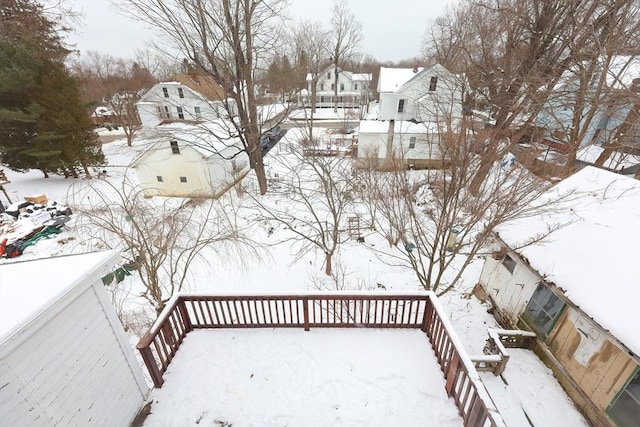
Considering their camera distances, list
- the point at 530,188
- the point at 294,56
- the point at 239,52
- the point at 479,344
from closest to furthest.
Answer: the point at 530,188 → the point at 479,344 → the point at 239,52 → the point at 294,56

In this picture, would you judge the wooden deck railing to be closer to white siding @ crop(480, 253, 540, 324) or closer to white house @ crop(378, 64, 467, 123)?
white siding @ crop(480, 253, 540, 324)

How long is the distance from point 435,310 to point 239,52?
48.3 ft

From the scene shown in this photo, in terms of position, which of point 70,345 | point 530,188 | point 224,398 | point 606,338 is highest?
point 530,188

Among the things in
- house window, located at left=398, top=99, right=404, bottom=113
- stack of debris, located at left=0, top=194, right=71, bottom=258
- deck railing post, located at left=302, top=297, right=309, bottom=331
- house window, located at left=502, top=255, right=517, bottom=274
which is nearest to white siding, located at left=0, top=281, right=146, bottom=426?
deck railing post, located at left=302, top=297, right=309, bottom=331

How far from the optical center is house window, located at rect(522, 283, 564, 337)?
5938 millimetres

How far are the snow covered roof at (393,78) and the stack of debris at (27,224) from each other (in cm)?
2429

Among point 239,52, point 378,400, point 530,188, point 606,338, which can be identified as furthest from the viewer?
point 239,52

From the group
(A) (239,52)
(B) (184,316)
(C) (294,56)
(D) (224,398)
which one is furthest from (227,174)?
(D) (224,398)

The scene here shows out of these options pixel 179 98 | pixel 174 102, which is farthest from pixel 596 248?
pixel 179 98

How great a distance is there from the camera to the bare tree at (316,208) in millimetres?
9953

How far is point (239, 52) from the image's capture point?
1357 cm

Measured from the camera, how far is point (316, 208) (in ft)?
47.1

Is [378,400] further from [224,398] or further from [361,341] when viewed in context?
[224,398]

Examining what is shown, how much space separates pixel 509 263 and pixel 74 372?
9443 mm
